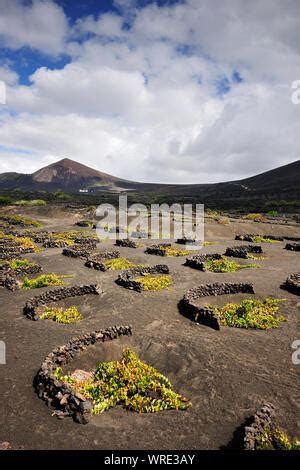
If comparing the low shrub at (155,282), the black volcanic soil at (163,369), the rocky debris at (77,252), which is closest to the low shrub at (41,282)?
the black volcanic soil at (163,369)

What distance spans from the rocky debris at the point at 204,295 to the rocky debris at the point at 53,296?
5808 mm

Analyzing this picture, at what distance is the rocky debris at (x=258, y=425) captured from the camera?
316 inches

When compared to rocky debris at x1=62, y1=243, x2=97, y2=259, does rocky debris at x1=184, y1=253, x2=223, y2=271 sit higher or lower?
lower

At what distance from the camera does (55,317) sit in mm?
16703

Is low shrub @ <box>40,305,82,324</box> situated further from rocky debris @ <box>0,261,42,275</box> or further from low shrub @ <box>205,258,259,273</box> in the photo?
low shrub @ <box>205,258,259,273</box>

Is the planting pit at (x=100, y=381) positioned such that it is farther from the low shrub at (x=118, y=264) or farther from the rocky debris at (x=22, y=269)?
the rocky debris at (x=22, y=269)

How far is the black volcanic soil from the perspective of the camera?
879 cm

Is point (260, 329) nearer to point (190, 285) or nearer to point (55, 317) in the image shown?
point (190, 285)

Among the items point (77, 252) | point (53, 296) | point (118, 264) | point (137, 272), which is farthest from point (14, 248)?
point (53, 296)

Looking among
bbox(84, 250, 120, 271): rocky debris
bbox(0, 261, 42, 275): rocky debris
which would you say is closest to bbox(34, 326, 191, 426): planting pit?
bbox(84, 250, 120, 271): rocky debris

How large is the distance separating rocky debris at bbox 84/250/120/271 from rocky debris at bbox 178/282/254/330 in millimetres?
9335

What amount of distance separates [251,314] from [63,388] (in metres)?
10.7

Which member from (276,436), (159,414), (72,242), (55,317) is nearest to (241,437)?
(276,436)

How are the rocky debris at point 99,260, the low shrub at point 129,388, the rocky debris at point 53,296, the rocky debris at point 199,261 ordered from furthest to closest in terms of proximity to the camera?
the rocky debris at point 199,261, the rocky debris at point 99,260, the rocky debris at point 53,296, the low shrub at point 129,388
